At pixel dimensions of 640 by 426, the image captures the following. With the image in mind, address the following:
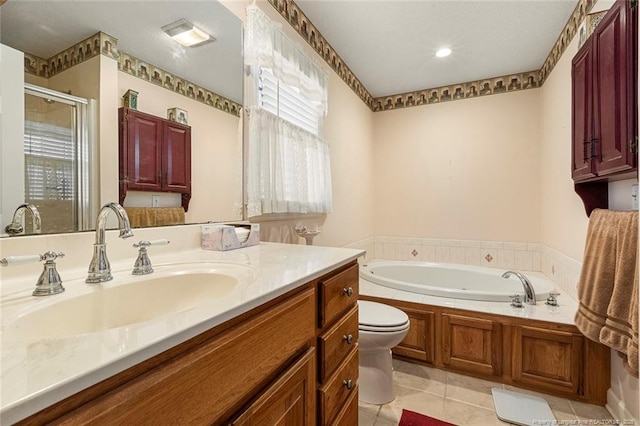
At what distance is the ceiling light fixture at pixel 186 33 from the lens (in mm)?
1186

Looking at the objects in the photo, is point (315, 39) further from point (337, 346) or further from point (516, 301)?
point (516, 301)

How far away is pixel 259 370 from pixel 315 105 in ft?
6.18

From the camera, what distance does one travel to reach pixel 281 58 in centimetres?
171

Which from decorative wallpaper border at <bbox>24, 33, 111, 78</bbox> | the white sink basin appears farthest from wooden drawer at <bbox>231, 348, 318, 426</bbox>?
decorative wallpaper border at <bbox>24, 33, 111, 78</bbox>

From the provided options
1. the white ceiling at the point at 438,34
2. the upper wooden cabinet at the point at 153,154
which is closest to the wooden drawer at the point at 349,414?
the upper wooden cabinet at the point at 153,154

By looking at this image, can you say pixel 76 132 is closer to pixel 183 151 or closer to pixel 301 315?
pixel 183 151

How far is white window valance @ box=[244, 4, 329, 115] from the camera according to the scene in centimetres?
152

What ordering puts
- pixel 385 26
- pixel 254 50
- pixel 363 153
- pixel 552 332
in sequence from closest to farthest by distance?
1. pixel 254 50
2. pixel 552 332
3. pixel 385 26
4. pixel 363 153

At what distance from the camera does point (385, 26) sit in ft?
7.01

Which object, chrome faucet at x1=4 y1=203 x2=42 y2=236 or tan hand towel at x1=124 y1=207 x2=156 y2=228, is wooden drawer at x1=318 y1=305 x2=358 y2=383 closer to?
tan hand towel at x1=124 y1=207 x2=156 y2=228

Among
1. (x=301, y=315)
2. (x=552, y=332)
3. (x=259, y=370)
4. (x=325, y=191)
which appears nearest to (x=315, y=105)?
(x=325, y=191)

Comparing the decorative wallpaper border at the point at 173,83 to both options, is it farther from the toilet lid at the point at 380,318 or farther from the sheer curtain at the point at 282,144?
the toilet lid at the point at 380,318

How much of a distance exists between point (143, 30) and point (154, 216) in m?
0.68

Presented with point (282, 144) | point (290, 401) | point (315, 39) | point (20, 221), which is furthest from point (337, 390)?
point (315, 39)
